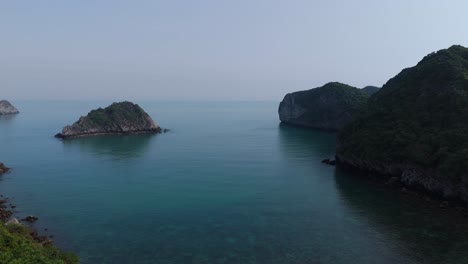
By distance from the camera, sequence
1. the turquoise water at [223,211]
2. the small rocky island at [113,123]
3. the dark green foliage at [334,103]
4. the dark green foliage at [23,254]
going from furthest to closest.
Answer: the dark green foliage at [334,103], the small rocky island at [113,123], the turquoise water at [223,211], the dark green foliage at [23,254]

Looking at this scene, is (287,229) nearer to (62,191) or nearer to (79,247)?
(79,247)

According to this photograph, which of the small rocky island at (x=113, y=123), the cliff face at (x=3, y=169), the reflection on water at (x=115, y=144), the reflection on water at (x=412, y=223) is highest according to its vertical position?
the small rocky island at (x=113, y=123)

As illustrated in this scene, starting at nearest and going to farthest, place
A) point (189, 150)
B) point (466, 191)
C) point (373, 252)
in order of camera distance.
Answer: point (373, 252), point (466, 191), point (189, 150)

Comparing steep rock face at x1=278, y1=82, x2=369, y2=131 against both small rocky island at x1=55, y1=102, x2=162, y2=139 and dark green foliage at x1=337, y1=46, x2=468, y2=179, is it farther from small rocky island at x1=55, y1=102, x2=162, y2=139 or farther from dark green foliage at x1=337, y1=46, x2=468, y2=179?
small rocky island at x1=55, y1=102, x2=162, y2=139

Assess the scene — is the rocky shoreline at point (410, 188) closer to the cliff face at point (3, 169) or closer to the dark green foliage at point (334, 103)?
the dark green foliage at point (334, 103)

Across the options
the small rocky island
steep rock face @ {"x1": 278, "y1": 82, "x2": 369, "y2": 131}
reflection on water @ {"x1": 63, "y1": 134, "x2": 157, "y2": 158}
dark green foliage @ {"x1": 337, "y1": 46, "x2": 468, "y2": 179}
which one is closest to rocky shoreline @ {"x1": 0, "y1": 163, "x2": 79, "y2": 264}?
reflection on water @ {"x1": 63, "y1": 134, "x2": 157, "y2": 158}

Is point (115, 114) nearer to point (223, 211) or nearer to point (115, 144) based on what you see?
point (115, 144)

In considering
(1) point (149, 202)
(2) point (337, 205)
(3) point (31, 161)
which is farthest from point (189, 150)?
(2) point (337, 205)

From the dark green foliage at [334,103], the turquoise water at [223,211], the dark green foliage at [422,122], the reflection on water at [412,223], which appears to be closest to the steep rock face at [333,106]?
the dark green foliage at [334,103]
